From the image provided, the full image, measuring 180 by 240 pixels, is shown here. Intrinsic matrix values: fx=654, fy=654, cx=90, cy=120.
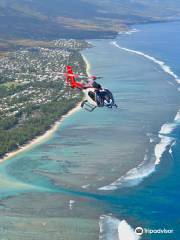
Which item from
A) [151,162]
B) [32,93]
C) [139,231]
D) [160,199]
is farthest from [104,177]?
[32,93]

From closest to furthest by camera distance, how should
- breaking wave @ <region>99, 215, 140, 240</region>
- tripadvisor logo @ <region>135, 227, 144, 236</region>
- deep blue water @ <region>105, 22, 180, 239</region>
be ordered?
breaking wave @ <region>99, 215, 140, 240</region>, tripadvisor logo @ <region>135, 227, 144, 236</region>, deep blue water @ <region>105, 22, 180, 239</region>

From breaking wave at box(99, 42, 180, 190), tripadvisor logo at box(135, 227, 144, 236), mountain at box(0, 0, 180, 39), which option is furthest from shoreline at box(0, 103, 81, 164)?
mountain at box(0, 0, 180, 39)

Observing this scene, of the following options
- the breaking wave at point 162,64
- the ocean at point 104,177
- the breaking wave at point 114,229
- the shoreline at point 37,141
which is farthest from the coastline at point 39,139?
the breaking wave at point 162,64

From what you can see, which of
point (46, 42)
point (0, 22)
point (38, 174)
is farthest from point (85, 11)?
point (38, 174)

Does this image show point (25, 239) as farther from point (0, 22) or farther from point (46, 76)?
point (0, 22)

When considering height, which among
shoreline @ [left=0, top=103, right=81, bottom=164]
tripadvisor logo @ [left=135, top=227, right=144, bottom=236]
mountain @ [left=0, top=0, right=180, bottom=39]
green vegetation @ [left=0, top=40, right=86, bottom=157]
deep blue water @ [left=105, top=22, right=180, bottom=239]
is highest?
mountain @ [left=0, top=0, right=180, bottom=39]

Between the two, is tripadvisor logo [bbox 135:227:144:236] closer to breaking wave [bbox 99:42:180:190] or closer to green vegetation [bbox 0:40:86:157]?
breaking wave [bbox 99:42:180:190]

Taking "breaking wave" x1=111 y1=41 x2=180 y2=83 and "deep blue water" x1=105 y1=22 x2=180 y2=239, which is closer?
"deep blue water" x1=105 y1=22 x2=180 y2=239

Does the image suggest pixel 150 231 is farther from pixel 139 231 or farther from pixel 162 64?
pixel 162 64
